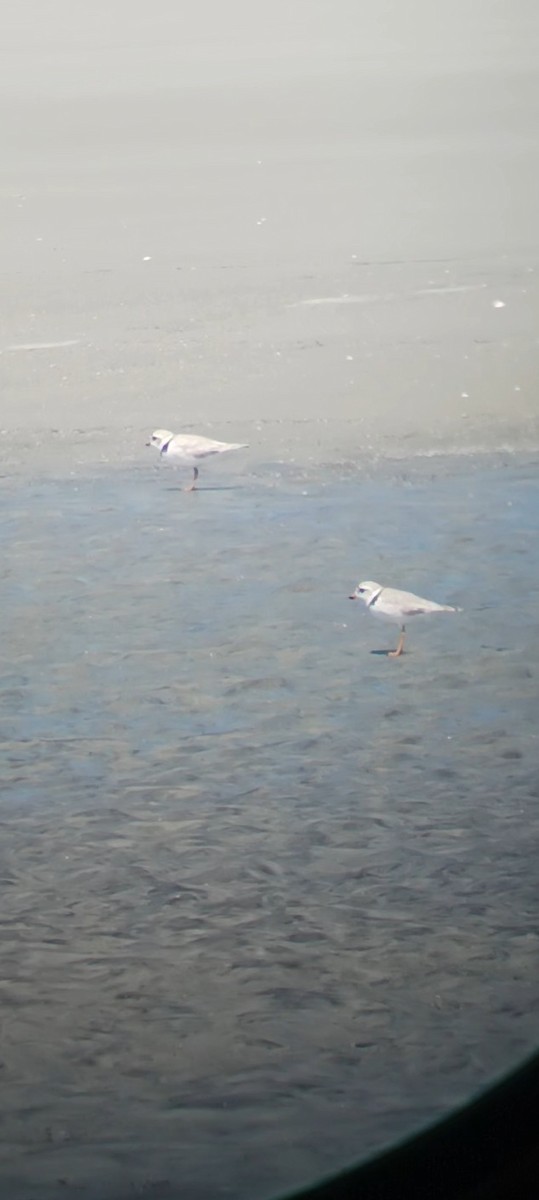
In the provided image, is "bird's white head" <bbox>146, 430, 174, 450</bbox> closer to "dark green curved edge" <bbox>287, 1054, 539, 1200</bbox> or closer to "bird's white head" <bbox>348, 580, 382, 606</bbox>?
"bird's white head" <bbox>348, 580, 382, 606</bbox>

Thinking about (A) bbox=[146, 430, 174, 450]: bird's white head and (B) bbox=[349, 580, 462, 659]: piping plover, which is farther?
(A) bbox=[146, 430, 174, 450]: bird's white head

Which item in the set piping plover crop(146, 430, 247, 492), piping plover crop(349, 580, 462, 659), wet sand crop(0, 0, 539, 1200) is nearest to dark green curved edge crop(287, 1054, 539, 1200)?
wet sand crop(0, 0, 539, 1200)

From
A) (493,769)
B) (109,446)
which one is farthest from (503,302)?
(493,769)

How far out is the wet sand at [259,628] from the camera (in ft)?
3.34

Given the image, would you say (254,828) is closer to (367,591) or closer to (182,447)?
(367,591)

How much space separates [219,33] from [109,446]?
2657 mm

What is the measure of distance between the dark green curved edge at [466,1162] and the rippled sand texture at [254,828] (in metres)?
0.13

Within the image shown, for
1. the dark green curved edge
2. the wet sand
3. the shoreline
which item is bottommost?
the shoreline

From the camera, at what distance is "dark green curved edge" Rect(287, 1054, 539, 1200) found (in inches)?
11.2

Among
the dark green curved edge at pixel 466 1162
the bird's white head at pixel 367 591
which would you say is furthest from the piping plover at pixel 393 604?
the dark green curved edge at pixel 466 1162

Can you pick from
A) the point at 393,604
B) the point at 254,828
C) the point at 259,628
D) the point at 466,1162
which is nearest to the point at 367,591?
the point at 393,604

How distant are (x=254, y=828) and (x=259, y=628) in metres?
0.54

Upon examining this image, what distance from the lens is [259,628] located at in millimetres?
1921

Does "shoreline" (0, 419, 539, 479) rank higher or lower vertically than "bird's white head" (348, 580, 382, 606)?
lower
